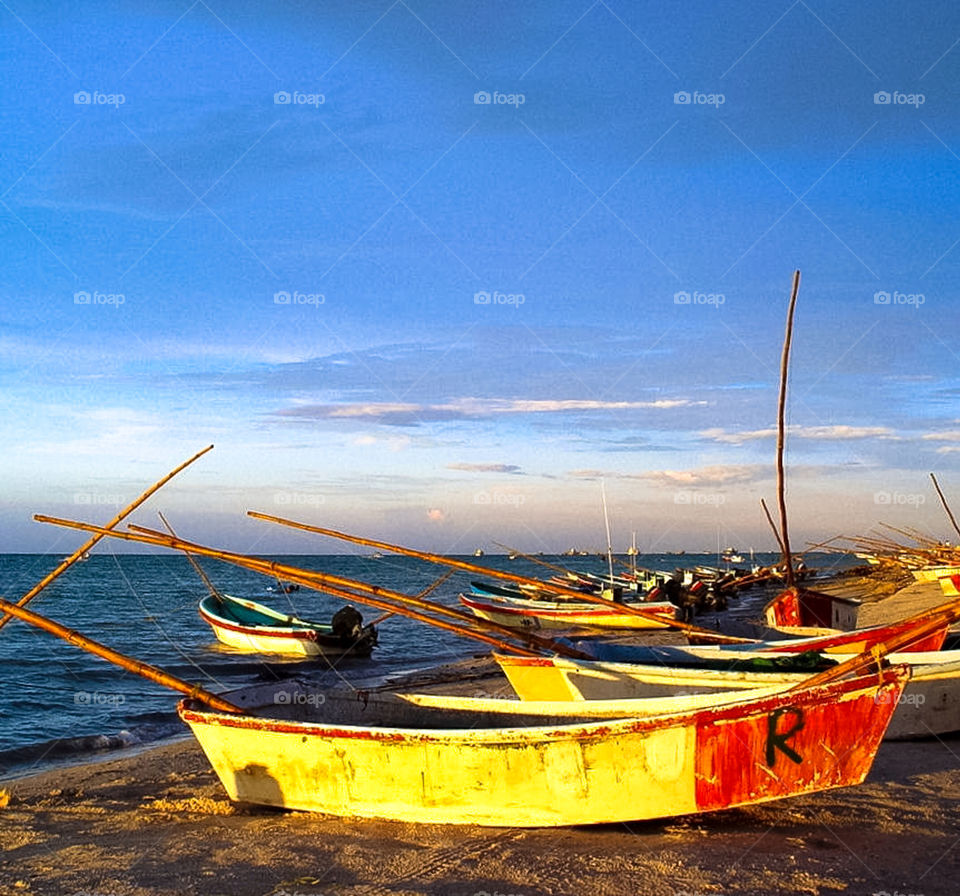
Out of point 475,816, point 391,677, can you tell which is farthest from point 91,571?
Answer: point 475,816

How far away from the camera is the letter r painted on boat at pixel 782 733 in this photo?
674cm

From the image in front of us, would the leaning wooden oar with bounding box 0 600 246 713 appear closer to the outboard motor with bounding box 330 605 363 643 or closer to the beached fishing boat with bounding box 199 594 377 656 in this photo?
the beached fishing boat with bounding box 199 594 377 656

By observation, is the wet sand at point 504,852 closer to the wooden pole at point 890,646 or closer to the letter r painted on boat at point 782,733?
the letter r painted on boat at point 782,733

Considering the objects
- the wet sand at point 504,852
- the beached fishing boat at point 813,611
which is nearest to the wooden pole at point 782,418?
the beached fishing boat at point 813,611

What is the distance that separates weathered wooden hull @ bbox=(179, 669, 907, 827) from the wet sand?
0.20 metres

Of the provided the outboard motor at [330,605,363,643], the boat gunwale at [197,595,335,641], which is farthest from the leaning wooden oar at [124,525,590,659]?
the boat gunwale at [197,595,335,641]

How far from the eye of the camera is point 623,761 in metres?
6.86

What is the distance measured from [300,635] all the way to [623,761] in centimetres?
1772

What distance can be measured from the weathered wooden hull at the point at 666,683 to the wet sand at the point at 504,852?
1244 millimetres

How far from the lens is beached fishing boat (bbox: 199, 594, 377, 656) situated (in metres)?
23.0

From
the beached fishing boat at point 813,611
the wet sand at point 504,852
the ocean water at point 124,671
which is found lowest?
the ocean water at point 124,671

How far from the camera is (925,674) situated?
9688 millimetres

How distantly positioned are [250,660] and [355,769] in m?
17.5

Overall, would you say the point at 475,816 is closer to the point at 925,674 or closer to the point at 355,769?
the point at 355,769
